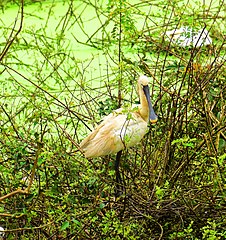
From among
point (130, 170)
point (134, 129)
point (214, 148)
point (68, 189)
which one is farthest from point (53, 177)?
point (214, 148)

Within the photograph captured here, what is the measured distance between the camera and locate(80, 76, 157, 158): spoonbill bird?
1.67 metres

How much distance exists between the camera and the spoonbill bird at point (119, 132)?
1.67 m

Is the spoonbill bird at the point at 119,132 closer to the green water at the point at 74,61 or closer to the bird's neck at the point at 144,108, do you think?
the bird's neck at the point at 144,108

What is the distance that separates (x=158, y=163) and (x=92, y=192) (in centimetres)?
18

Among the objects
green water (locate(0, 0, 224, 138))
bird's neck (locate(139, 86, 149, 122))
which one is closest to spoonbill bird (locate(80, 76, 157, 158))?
bird's neck (locate(139, 86, 149, 122))

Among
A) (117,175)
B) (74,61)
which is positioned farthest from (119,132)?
(74,61)

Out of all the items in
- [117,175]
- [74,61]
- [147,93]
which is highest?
[74,61]

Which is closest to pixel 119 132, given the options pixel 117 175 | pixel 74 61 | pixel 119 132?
pixel 119 132

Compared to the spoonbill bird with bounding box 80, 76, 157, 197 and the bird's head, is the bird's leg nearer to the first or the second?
the spoonbill bird with bounding box 80, 76, 157, 197

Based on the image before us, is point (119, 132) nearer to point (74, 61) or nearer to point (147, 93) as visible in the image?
point (147, 93)

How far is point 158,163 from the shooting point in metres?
1.81

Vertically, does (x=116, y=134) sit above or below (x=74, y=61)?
below

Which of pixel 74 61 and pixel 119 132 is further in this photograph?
pixel 74 61

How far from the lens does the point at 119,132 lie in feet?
5.52
